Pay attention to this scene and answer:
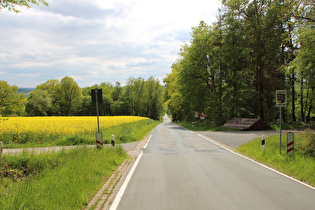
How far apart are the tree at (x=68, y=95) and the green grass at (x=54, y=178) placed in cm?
7423

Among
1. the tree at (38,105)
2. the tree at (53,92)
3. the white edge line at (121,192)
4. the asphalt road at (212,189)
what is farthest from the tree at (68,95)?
the white edge line at (121,192)

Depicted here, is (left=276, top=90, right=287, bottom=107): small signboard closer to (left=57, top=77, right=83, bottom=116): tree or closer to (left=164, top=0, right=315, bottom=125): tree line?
(left=164, top=0, right=315, bottom=125): tree line

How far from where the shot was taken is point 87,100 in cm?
9069

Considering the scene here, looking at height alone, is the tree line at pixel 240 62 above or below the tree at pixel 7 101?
above

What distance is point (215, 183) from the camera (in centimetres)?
616

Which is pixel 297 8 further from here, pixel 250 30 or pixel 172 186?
pixel 250 30

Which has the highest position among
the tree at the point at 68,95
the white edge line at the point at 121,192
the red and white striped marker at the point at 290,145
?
the tree at the point at 68,95

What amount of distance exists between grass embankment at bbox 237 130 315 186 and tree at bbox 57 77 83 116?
74.5 metres

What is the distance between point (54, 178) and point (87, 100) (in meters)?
89.4

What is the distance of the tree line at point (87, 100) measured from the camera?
227ft

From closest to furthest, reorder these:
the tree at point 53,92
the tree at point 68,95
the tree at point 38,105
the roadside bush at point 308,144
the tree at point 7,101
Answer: the tree at point 7,101 → the roadside bush at point 308,144 → the tree at point 38,105 → the tree at point 53,92 → the tree at point 68,95

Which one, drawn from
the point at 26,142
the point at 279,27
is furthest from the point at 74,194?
the point at 279,27

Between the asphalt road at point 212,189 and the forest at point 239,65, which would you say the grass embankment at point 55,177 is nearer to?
the asphalt road at point 212,189

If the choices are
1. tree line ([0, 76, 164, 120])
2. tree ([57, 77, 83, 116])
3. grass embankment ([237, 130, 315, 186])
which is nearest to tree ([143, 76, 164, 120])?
tree line ([0, 76, 164, 120])
